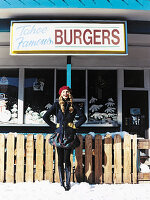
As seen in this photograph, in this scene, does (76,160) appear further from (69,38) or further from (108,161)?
(69,38)

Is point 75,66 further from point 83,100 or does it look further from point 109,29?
point 109,29

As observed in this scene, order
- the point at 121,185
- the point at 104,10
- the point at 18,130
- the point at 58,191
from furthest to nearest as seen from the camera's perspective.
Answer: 1. the point at 18,130
2. the point at 104,10
3. the point at 121,185
4. the point at 58,191

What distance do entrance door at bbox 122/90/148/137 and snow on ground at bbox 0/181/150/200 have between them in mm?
3331

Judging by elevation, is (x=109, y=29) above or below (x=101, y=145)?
above

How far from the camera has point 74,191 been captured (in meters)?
3.66

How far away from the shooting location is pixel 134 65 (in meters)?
7.12

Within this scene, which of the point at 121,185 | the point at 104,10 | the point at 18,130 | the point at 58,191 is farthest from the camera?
the point at 18,130

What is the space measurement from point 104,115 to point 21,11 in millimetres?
4239

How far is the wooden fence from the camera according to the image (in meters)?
4.14

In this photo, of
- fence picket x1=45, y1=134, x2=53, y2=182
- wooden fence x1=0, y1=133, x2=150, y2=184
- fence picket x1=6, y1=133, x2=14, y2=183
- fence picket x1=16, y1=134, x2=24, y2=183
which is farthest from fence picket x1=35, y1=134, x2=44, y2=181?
fence picket x1=6, y1=133, x2=14, y2=183

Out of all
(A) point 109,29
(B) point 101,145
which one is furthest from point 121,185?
(A) point 109,29

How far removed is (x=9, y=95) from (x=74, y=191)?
4583 mm

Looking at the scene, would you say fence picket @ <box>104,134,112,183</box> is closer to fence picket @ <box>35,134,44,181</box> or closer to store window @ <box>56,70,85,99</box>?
fence picket @ <box>35,134,44,181</box>

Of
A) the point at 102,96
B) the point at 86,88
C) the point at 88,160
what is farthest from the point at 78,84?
the point at 88,160
